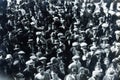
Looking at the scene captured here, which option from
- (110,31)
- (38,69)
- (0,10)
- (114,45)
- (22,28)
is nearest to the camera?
(38,69)

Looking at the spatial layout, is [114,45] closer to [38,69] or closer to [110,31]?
[110,31]

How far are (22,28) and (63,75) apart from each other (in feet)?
12.4

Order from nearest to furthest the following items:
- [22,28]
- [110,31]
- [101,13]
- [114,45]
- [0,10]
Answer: [114,45], [110,31], [22,28], [101,13], [0,10]

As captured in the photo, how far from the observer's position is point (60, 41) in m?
10.5

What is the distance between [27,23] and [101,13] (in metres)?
2.80

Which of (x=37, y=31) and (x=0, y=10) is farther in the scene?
(x=0, y=10)

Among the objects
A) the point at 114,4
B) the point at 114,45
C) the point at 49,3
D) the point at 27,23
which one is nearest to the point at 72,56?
the point at 114,45

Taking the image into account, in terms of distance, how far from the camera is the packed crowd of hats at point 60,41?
8969 millimetres

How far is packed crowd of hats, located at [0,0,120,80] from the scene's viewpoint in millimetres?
8969

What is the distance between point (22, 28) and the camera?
12.4 meters

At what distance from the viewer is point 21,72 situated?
948 centimetres

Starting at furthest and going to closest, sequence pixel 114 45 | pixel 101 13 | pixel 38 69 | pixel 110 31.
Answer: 1. pixel 101 13
2. pixel 110 31
3. pixel 114 45
4. pixel 38 69

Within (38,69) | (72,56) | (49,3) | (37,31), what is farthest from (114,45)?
(49,3)

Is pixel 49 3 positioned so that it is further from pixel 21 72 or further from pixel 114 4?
pixel 21 72
